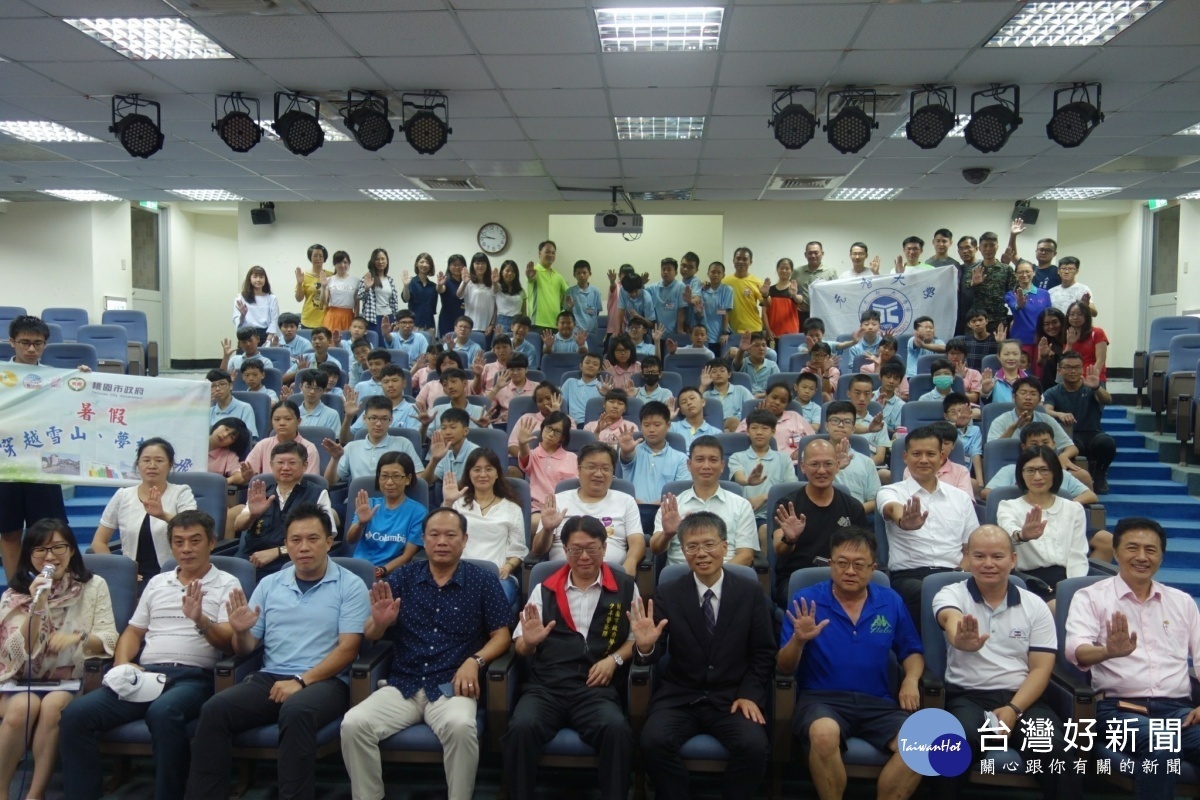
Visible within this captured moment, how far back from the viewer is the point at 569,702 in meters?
2.86

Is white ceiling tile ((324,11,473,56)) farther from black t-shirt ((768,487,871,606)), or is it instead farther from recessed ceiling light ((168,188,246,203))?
recessed ceiling light ((168,188,246,203))

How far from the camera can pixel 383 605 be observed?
295 centimetres

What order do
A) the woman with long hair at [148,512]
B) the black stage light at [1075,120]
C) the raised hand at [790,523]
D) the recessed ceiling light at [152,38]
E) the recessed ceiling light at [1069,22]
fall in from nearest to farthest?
the raised hand at [790,523], the woman with long hair at [148,512], the recessed ceiling light at [1069,22], the recessed ceiling light at [152,38], the black stage light at [1075,120]

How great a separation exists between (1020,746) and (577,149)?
661cm

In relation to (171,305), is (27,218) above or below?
above

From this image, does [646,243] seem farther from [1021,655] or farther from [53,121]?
[1021,655]

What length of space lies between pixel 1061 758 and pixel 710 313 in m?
6.14

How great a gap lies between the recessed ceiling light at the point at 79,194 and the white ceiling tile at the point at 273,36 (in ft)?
19.9

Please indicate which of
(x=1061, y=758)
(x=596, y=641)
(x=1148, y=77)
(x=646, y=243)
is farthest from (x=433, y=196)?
(x=1061, y=758)

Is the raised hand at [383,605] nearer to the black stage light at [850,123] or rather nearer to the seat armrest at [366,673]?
the seat armrest at [366,673]

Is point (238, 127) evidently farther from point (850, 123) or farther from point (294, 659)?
point (294, 659)

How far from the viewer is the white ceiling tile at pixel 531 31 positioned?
4816 mm

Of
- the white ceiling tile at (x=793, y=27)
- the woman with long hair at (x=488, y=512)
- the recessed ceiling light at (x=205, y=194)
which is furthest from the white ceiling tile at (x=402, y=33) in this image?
the recessed ceiling light at (x=205, y=194)

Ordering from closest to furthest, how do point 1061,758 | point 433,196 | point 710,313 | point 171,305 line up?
point 1061,758 < point 710,313 < point 433,196 < point 171,305
